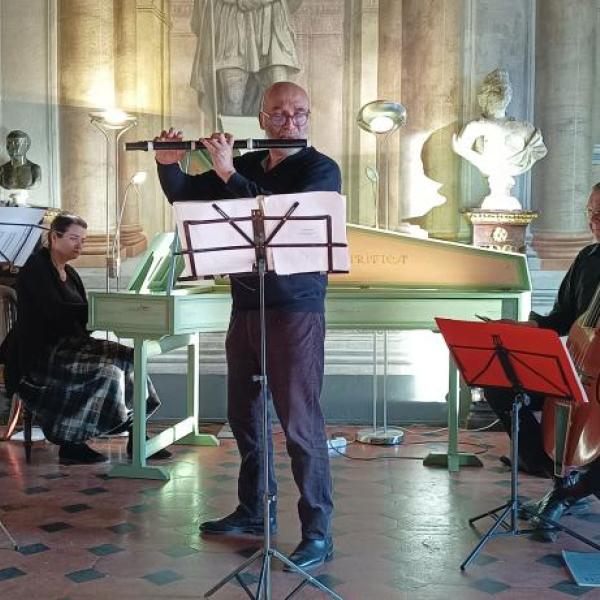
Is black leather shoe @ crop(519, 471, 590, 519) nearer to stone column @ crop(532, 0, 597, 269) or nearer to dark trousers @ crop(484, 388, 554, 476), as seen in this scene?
dark trousers @ crop(484, 388, 554, 476)

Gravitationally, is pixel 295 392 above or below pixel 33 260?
below

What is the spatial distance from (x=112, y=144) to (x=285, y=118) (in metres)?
4.26

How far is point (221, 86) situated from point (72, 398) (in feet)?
10.3

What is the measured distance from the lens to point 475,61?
7.29m

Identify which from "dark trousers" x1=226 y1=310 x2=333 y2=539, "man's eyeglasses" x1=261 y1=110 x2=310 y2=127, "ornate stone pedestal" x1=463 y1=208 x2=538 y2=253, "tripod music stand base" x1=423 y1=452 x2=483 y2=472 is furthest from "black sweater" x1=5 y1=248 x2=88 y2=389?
"ornate stone pedestal" x1=463 y1=208 x2=538 y2=253

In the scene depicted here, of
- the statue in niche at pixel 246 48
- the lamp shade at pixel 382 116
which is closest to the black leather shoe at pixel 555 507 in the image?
the lamp shade at pixel 382 116

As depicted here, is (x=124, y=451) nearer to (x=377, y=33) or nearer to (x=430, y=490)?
(x=430, y=490)

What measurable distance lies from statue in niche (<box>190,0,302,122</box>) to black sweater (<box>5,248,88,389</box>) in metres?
2.60

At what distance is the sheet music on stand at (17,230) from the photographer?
4.08 meters

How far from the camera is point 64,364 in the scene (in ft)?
17.5

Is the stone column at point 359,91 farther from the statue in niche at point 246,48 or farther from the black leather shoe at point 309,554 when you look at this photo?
the black leather shoe at point 309,554

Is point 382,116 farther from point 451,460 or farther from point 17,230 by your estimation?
point 17,230

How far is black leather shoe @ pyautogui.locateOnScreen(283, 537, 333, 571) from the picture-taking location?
12.1 feet

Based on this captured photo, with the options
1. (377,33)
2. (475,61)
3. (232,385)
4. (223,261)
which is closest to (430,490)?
(232,385)
